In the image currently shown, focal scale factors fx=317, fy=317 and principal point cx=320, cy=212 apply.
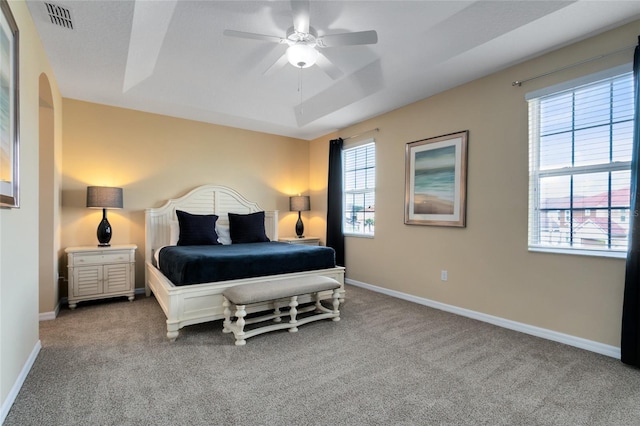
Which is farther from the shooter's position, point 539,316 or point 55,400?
point 539,316

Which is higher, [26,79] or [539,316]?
[26,79]

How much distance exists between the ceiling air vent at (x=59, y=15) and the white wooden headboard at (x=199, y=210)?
2402mm

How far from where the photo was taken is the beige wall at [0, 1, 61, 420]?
1.80 m

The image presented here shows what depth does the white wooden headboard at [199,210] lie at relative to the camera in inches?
175

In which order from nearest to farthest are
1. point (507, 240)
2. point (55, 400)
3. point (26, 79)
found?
1. point (55, 400)
2. point (26, 79)
3. point (507, 240)

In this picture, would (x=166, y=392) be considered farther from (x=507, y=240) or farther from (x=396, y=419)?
(x=507, y=240)

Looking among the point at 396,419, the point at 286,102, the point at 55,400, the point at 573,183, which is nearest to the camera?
the point at 396,419

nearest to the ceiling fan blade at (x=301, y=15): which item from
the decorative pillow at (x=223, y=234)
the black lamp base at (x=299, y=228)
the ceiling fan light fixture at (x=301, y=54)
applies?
the ceiling fan light fixture at (x=301, y=54)

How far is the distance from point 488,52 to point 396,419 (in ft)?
10.0

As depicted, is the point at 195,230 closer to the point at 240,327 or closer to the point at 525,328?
the point at 240,327

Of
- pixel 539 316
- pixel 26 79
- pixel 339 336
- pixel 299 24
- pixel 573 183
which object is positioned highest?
pixel 299 24

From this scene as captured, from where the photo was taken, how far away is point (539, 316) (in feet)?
9.63

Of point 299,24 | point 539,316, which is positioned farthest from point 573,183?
point 299,24

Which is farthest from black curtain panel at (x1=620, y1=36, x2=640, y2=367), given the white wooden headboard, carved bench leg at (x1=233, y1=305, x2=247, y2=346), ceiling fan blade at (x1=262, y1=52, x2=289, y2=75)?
the white wooden headboard
